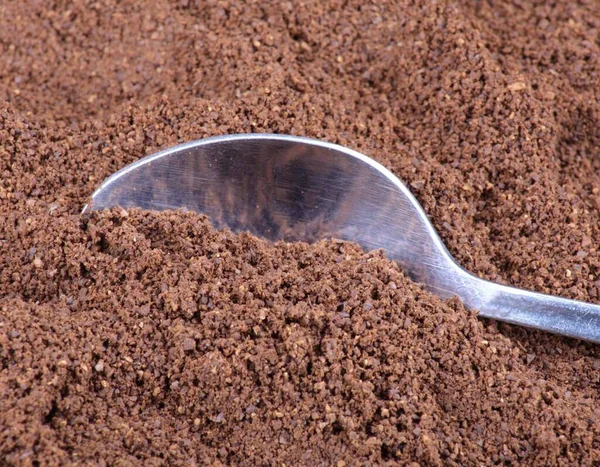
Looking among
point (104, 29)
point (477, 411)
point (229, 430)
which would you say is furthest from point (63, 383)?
point (104, 29)

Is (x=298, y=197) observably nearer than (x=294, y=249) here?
No

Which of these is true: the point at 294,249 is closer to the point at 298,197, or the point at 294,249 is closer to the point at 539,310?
the point at 298,197

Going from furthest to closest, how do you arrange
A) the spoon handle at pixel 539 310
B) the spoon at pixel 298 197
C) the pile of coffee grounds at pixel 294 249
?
the spoon at pixel 298 197 < the spoon handle at pixel 539 310 < the pile of coffee grounds at pixel 294 249

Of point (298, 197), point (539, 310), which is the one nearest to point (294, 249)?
point (298, 197)

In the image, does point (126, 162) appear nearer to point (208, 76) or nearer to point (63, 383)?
point (208, 76)

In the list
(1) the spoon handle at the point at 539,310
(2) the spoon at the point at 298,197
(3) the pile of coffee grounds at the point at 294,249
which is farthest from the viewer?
(2) the spoon at the point at 298,197

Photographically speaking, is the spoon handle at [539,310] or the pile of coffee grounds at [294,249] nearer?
the pile of coffee grounds at [294,249]
